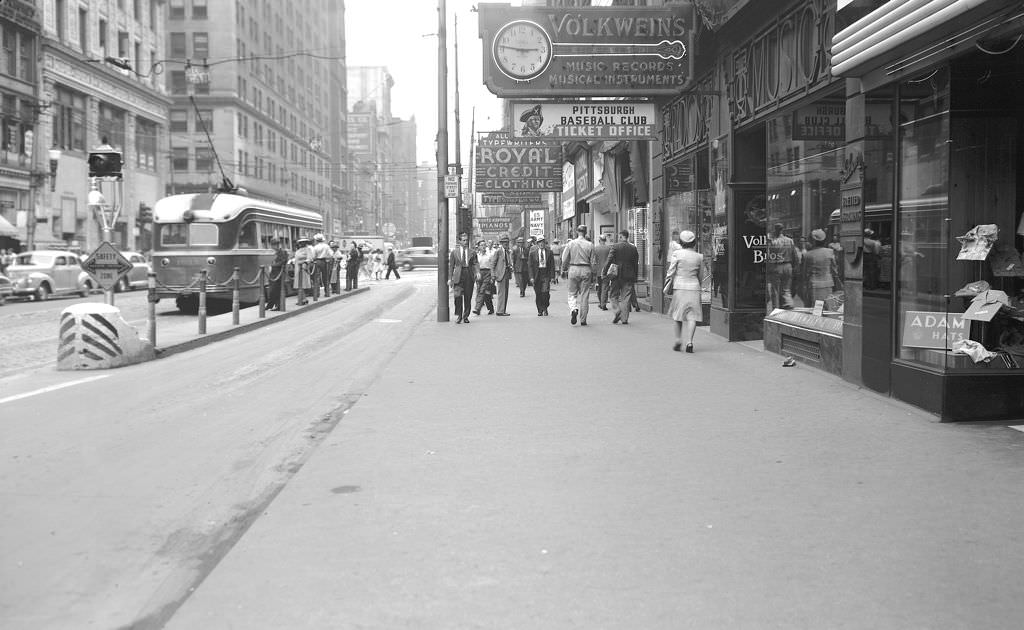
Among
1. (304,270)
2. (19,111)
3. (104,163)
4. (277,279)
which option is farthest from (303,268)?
(19,111)

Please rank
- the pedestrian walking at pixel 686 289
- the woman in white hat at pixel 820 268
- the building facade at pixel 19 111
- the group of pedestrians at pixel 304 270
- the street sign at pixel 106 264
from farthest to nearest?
the building facade at pixel 19 111
the group of pedestrians at pixel 304 270
the street sign at pixel 106 264
the pedestrian walking at pixel 686 289
the woman in white hat at pixel 820 268

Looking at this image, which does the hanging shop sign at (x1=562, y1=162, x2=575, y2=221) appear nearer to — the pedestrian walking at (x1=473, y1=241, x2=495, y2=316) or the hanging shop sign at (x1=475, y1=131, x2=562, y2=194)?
the hanging shop sign at (x1=475, y1=131, x2=562, y2=194)

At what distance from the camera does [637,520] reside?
5.36 m

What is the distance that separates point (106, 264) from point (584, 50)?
8345 millimetres

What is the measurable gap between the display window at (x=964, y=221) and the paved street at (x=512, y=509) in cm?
77

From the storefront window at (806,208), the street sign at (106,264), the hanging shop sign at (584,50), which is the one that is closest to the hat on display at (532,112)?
the hanging shop sign at (584,50)

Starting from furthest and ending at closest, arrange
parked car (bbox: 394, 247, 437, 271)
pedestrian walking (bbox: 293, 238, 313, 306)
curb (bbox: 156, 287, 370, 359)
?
parked car (bbox: 394, 247, 437, 271), pedestrian walking (bbox: 293, 238, 313, 306), curb (bbox: 156, 287, 370, 359)

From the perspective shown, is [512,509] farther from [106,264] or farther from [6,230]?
[6,230]

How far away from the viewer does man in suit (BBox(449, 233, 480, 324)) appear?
66.3 ft

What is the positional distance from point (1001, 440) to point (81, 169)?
169 feet

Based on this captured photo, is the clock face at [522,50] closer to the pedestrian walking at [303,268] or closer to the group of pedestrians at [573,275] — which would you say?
the group of pedestrians at [573,275]

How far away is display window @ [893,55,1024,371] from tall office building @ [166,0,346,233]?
5099cm

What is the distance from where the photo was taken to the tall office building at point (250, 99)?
234 feet

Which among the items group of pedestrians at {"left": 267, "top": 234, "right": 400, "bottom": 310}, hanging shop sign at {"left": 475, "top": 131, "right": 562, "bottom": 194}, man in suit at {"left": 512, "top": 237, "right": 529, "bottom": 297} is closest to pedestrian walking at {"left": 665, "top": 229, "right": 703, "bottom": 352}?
group of pedestrians at {"left": 267, "top": 234, "right": 400, "bottom": 310}
